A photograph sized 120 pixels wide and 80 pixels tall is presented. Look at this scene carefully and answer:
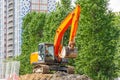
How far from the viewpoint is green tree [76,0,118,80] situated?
115ft

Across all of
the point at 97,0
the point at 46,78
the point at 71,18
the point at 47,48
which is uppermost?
the point at 97,0

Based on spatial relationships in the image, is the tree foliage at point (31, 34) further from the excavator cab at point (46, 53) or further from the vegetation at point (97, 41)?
the excavator cab at point (46, 53)

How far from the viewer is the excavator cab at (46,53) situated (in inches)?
1067

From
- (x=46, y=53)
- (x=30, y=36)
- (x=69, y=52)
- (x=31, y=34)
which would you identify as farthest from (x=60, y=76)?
(x=30, y=36)

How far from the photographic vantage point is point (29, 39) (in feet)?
176

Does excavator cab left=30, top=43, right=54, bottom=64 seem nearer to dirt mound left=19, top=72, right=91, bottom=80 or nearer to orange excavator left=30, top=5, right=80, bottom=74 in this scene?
orange excavator left=30, top=5, right=80, bottom=74

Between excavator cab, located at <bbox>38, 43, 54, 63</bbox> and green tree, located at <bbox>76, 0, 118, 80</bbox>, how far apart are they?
7.95 meters

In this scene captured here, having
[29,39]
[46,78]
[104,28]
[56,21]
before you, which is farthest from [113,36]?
[29,39]

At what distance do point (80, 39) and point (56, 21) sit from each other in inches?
251

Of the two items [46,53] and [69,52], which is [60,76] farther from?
[46,53]

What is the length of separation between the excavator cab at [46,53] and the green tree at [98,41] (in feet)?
26.1

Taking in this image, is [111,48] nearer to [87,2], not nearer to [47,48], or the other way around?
[87,2]

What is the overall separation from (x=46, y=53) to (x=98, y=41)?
28.9 ft

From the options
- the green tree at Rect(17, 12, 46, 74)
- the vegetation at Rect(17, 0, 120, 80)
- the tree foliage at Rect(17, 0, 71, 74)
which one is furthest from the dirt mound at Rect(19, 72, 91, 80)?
the green tree at Rect(17, 12, 46, 74)
